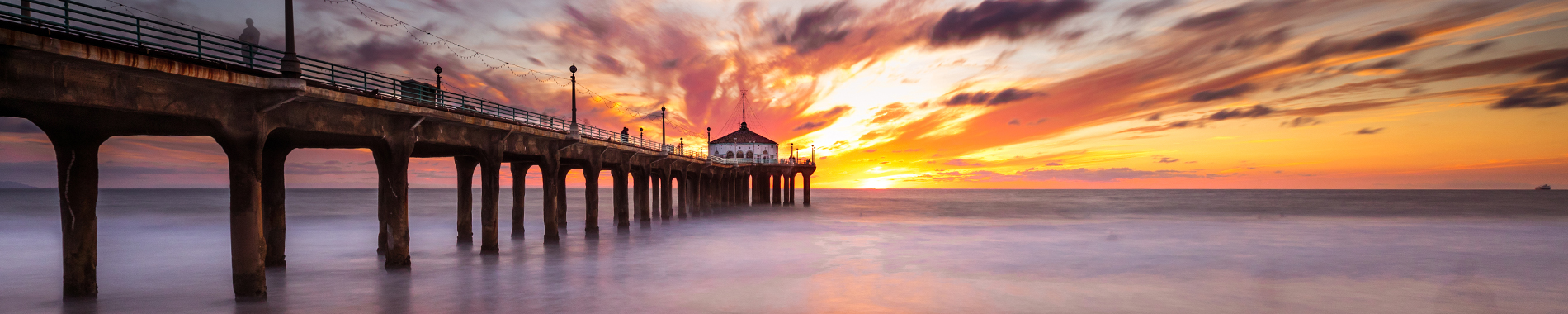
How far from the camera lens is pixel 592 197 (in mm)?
30234

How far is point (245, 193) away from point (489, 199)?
946 cm

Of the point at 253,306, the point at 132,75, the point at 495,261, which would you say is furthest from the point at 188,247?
the point at 132,75

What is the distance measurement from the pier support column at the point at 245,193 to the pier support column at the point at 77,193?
2.21 metres

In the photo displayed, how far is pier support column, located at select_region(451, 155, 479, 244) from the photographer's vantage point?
23.7 m

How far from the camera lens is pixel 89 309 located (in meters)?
13.8

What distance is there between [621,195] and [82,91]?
80.2 ft

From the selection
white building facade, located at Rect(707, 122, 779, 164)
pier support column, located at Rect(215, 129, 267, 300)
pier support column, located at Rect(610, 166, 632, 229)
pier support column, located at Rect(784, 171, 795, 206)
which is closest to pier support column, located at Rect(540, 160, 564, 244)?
pier support column, located at Rect(610, 166, 632, 229)

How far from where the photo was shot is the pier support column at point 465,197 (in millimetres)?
23719

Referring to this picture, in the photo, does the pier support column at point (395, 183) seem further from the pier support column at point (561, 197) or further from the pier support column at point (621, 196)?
the pier support column at point (621, 196)

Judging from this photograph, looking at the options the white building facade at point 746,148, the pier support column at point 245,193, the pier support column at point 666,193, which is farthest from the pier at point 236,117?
the white building facade at point 746,148

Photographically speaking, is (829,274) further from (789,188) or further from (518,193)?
(789,188)

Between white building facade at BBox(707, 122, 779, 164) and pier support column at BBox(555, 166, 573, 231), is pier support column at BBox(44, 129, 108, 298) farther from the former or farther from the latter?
white building facade at BBox(707, 122, 779, 164)

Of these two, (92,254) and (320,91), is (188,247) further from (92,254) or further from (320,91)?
(320,91)

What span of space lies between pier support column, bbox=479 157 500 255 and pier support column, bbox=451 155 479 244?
1.16m
